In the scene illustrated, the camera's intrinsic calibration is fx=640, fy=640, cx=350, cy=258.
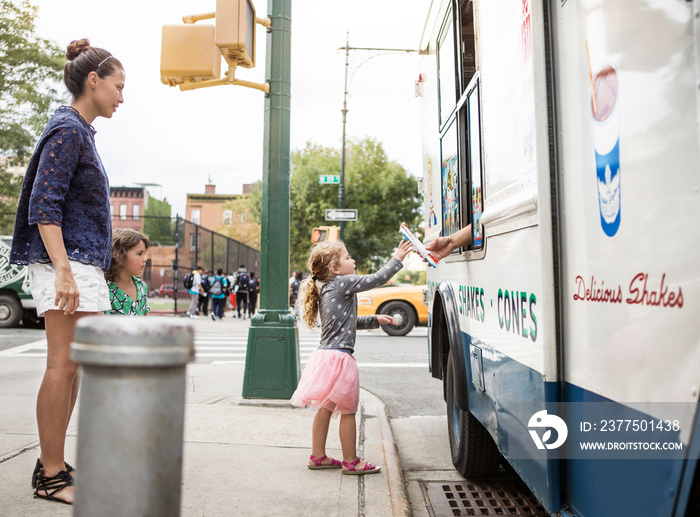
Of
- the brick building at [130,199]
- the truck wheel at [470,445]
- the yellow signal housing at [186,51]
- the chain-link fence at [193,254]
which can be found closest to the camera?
the truck wheel at [470,445]

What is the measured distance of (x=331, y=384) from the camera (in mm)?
3697

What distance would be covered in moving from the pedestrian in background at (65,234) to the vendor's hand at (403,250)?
155 centimetres

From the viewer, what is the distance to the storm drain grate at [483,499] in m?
3.41

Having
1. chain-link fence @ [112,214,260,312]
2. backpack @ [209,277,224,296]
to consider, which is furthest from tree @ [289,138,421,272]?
backpack @ [209,277,224,296]

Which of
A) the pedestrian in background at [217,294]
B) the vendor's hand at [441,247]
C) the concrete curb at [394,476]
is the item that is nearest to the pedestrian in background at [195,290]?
the pedestrian in background at [217,294]

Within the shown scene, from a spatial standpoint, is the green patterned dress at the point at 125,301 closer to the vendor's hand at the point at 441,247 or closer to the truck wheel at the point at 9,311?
the vendor's hand at the point at 441,247

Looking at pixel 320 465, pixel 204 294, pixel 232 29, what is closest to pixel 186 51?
pixel 232 29

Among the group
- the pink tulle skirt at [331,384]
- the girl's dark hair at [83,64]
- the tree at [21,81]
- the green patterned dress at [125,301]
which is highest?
the tree at [21,81]

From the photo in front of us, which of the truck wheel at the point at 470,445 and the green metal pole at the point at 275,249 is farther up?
the green metal pole at the point at 275,249

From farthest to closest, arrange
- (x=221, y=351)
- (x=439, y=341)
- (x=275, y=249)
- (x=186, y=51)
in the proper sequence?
(x=221, y=351), (x=275, y=249), (x=186, y=51), (x=439, y=341)

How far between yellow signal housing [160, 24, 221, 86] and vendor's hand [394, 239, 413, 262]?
6.83ft

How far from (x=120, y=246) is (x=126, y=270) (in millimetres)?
137

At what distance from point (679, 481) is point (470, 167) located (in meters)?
2.36

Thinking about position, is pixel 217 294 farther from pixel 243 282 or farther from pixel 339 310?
pixel 339 310
